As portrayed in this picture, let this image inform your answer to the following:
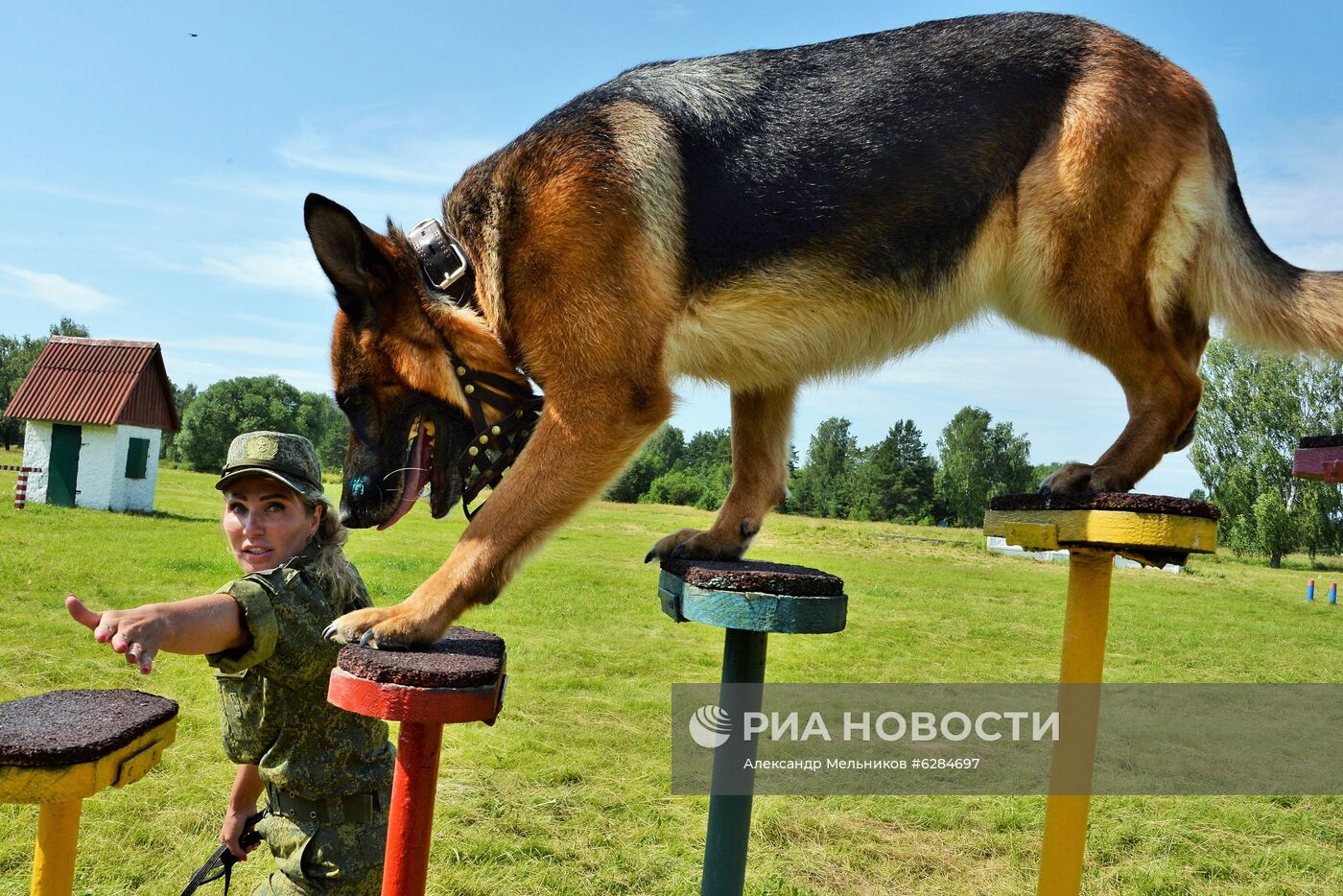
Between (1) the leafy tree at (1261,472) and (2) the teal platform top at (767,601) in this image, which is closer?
(2) the teal platform top at (767,601)

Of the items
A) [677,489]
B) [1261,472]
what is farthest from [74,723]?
[1261,472]

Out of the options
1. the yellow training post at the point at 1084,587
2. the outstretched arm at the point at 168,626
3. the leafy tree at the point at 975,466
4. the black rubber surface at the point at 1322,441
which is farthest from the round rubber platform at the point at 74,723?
the leafy tree at the point at 975,466

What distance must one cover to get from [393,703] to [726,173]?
2.02 m

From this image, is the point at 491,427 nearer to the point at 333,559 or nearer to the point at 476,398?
the point at 476,398

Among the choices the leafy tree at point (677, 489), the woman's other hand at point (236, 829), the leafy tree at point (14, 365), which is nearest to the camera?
the woman's other hand at point (236, 829)

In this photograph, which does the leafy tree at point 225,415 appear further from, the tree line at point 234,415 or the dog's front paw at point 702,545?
the dog's front paw at point 702,545

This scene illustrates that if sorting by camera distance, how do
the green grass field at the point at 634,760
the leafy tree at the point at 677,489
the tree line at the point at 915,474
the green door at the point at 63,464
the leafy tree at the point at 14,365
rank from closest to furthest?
the green grass field at the point at 634,760 → the green door at the point at 63,464 → the leafy tree at the point at 677,489 → the tree line at the point at 915,474 → the leafy tree at the point at 14,365

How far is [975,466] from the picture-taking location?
132 ft

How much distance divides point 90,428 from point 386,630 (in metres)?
23.7

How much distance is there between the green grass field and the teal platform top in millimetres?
501

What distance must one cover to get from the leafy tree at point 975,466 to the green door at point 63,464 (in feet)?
104

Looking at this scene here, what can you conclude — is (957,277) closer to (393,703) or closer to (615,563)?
(393,703)

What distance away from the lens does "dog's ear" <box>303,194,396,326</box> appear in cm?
265

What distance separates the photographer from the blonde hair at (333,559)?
2949 mm
